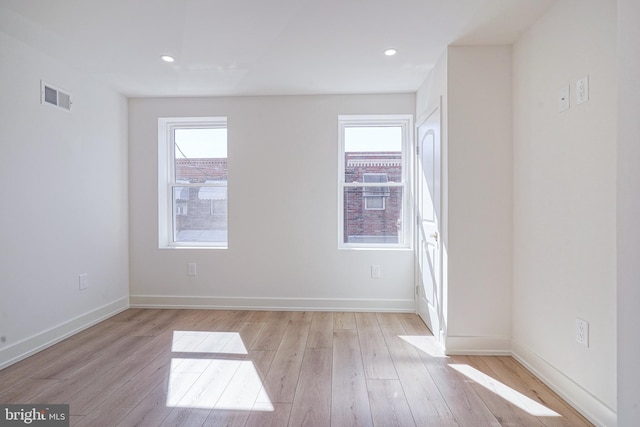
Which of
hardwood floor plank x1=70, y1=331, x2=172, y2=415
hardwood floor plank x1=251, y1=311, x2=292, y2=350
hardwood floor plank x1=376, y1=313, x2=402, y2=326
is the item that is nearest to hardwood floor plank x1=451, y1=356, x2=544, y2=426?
hardwood floor plank x1=376, y1=313, x2=402, y2=326

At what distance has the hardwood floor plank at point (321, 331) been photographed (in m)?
2.48

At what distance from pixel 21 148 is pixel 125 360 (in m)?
1.78

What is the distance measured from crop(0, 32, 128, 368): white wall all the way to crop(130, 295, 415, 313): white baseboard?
1.18 feet

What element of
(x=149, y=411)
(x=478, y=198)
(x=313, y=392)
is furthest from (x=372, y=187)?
(x=149, y=411)

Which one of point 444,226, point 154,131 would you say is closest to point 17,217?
point 154,131

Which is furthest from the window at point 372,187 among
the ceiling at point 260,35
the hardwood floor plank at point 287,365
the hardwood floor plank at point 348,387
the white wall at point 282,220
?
the hardwood floor plank at point 348,387

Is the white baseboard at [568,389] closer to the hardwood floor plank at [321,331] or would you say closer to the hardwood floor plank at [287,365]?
the hardwood floor plank at [321,331]

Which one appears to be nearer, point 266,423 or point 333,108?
point 266,423

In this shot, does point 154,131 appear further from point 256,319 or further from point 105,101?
point 256,319

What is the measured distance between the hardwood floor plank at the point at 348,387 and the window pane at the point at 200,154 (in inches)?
90.8

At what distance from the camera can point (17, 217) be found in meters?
2.22

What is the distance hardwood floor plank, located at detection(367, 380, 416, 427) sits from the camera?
156 centimetres

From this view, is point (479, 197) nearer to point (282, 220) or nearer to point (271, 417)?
point (282, 220)

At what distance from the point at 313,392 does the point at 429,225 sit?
5.76 feet
